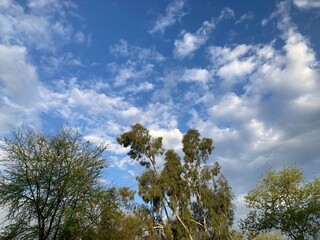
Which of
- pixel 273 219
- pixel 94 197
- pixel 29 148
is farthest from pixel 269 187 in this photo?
pixel 29 148

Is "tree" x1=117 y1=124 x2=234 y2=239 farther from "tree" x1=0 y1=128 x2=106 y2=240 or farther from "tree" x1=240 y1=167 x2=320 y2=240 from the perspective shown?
"tree" x1=0 y1=128 x2=106 y2=240

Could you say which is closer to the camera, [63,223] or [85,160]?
[63,223]

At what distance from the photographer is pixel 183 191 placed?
45.8 metres

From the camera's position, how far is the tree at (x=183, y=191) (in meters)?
43.7

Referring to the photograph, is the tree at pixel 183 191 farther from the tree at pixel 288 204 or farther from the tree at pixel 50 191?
the tree at pixel 50 191

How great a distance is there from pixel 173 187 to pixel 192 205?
3740 millimetres

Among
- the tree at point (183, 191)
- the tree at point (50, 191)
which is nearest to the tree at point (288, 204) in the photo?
the tree at point (183, 191)

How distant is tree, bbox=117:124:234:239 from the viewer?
1720 inches

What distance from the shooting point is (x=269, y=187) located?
124 feet

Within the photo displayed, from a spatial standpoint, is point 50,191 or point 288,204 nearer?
point 50,191

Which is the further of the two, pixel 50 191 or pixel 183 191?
pixel 183 191

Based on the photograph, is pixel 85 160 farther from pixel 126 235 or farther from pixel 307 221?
pixel 307 221

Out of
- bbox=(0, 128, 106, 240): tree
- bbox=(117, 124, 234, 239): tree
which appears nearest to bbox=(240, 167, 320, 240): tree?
bbox=(117, 124, 234, 239): tree

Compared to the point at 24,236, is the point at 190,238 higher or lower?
higher
